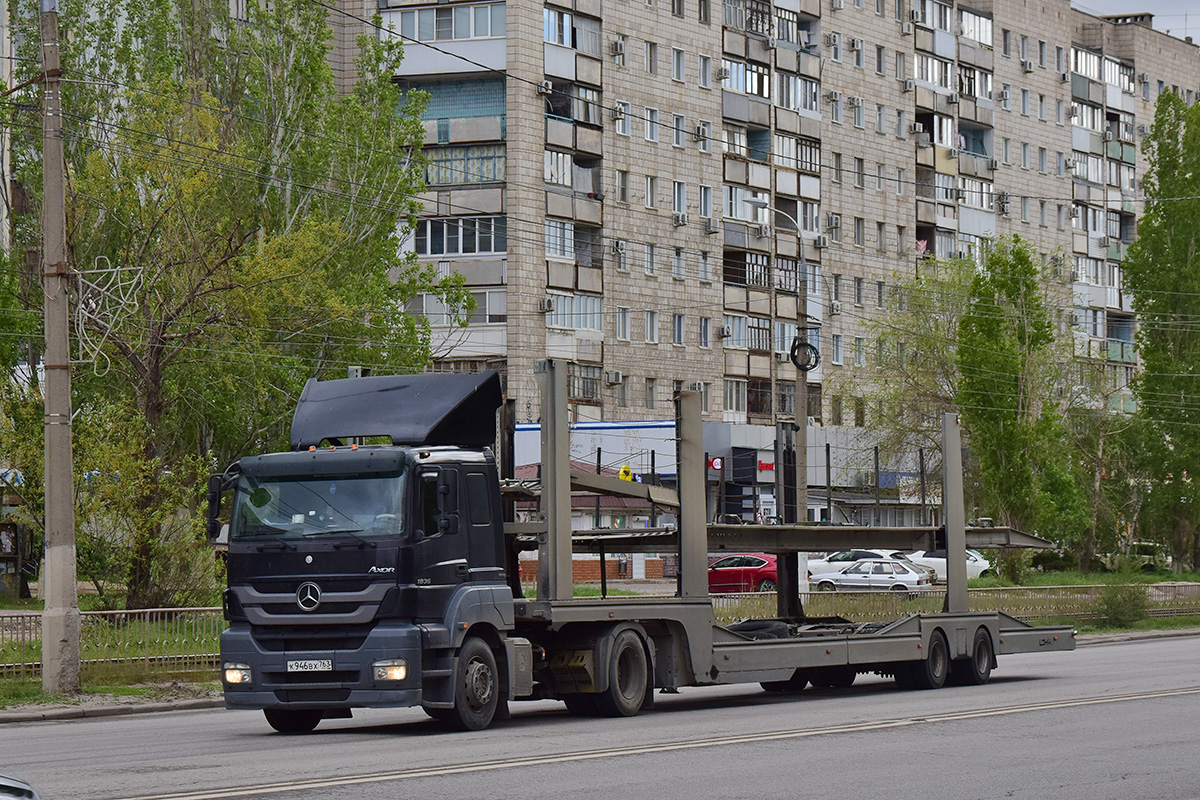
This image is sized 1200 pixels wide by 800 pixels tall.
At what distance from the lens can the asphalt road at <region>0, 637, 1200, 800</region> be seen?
39.8ft

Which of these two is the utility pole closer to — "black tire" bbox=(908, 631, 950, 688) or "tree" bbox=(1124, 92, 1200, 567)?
"black tire" bbox=(908, 631, 950, 688)

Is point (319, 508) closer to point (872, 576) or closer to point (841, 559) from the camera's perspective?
point (872, 576)

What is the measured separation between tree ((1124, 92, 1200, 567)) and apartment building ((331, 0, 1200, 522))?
558 cm

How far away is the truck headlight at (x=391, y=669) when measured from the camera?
16.2m

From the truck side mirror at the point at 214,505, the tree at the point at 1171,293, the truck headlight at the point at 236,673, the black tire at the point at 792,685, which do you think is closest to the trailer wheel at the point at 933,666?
the black tire at the point at 792,685

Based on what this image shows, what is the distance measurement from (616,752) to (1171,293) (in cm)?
5435

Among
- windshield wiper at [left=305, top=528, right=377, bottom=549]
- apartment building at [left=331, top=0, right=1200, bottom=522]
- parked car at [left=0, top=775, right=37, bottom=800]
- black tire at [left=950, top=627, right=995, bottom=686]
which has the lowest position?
black tire at [left=950, top=627, right=995, bottom=686]

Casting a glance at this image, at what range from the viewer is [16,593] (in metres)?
41.9

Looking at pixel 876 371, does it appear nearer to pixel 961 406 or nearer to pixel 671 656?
pixel 961 406

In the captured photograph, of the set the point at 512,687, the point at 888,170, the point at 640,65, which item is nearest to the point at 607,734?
the point at 512,687

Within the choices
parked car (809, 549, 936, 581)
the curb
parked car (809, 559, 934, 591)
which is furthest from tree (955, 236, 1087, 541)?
Answer: the curb

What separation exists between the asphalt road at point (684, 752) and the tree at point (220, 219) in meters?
11.4

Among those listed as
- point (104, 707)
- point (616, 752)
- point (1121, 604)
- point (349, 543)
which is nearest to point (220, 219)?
point (104, 707)

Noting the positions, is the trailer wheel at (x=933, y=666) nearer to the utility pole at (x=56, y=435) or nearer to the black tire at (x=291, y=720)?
the black tire at (x=291, y=720)
